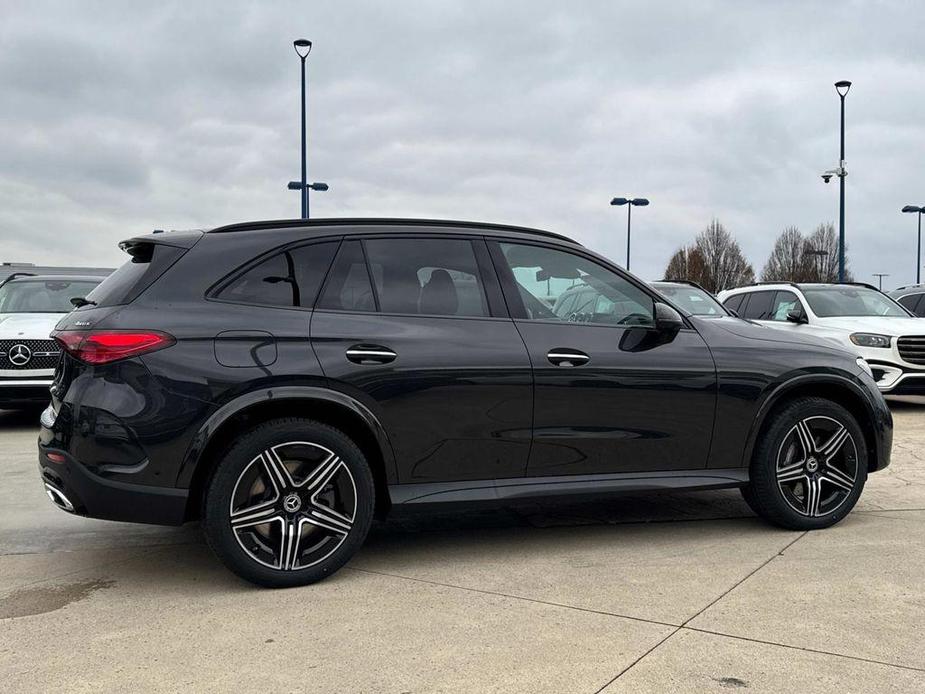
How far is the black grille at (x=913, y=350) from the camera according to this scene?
35.3ft

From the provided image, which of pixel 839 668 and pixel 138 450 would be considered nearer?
pixel 839 668

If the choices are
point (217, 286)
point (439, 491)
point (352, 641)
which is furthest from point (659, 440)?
point (217, 286)

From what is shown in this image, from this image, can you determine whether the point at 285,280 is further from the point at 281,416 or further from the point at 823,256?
the point at 823,256

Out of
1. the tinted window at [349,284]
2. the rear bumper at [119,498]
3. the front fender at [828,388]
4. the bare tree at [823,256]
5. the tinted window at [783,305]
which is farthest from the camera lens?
the bare tree at [823,256]

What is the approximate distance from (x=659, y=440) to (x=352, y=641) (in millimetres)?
1989

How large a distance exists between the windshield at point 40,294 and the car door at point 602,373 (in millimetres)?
7444

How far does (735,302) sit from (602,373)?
972 centimetres

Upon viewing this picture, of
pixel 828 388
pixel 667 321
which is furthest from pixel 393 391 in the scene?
pixel 828 388

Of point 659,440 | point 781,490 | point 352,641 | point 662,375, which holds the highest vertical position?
point 662,375

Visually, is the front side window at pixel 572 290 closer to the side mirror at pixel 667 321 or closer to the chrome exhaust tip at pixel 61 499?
the side mirror at pixel 667 321

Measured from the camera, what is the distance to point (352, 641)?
11.4ft

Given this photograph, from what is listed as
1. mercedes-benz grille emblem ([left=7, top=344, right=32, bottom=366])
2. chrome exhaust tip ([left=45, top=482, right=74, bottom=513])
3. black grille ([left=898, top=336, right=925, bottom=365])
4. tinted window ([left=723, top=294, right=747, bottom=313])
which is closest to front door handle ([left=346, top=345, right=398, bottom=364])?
chrome exhaust tip ([left=45, top=482, right=74, bottom=513])

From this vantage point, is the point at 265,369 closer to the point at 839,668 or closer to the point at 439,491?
the point at 439,491

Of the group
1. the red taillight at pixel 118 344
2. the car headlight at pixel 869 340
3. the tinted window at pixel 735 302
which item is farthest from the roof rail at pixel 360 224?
the tinted window at pixel 735 302
